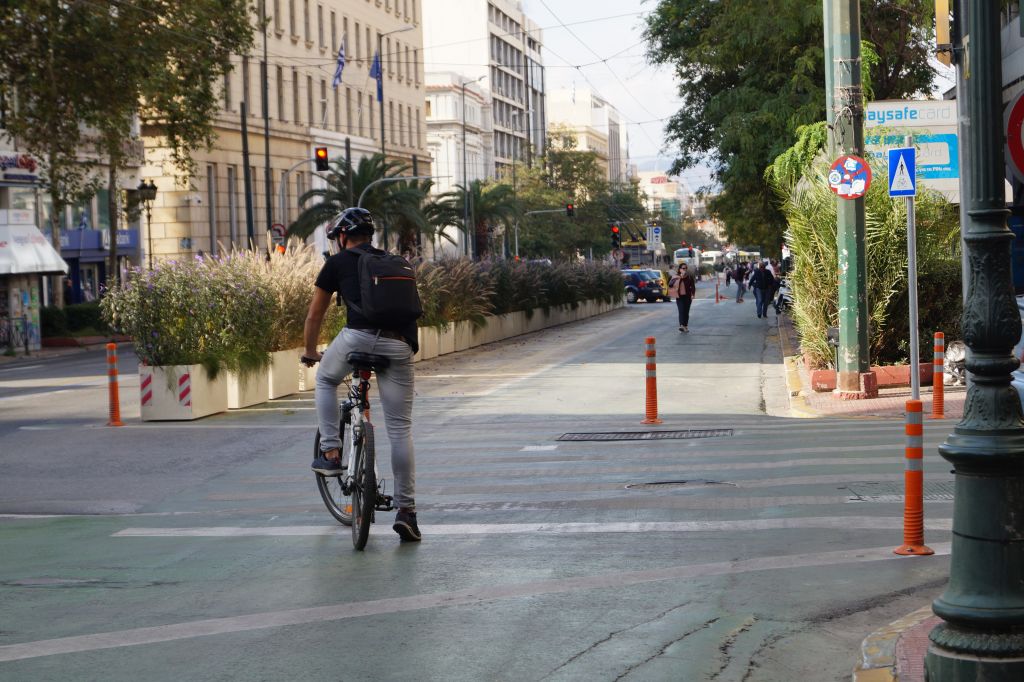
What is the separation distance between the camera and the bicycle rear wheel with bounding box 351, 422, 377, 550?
27.7 ft

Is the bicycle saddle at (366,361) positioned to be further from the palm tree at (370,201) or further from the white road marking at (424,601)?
the palm tree at (370,201)

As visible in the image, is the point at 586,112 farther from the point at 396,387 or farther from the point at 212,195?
the point at 396,387

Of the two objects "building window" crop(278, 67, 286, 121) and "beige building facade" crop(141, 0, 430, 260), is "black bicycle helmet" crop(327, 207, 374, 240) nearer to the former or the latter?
"beige building facade" crop(141, 0, 430, 260)

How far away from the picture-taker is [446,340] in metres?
31.3

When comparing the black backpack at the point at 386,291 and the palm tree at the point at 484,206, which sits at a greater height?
the palm tree at the point at 484,206

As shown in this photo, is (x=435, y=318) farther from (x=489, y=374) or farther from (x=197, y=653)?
(x=197, y=653)

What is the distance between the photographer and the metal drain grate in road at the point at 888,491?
396 inches

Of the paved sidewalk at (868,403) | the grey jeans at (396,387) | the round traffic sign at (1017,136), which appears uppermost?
the round traffic sign at (1017,136)

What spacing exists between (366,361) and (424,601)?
1857 millimetres

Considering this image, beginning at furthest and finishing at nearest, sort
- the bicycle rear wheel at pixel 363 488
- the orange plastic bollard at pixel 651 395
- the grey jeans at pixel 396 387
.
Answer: the orange plastic bollard at pixel 651 395 → the grey jeans at pixel 396 387 → the bicycle rear wheel at pixel 363 488

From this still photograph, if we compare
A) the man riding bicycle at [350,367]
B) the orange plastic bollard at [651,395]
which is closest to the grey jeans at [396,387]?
the man riding bicycle at [350,367]

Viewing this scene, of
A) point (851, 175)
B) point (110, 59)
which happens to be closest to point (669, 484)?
point (851, 175)

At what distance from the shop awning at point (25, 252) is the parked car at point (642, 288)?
36293 millimetres

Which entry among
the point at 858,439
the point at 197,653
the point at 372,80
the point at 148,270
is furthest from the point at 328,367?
the point at 372,80
